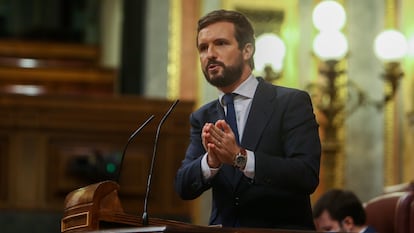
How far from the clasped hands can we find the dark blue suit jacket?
0.32 feet

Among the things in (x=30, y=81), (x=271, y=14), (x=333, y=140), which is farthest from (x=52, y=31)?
(x=333, y=140)

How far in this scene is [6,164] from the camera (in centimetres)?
777

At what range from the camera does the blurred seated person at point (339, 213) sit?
14.8 ft

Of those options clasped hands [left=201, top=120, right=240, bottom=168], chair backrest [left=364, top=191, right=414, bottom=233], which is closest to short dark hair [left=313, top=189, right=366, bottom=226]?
chair backrest [left=364, top=191, right=414, bottom=233]

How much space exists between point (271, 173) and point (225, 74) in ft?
0.93

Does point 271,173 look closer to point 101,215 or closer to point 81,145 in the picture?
point 101,215

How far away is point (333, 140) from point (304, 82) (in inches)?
41.0

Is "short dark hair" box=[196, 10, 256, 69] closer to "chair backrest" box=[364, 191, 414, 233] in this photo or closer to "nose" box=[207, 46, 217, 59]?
"nose" box=[207, 46, 217, 59]

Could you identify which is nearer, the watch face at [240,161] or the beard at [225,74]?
the watch face at [240,161]

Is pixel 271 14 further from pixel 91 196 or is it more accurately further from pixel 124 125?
pixel 91 196

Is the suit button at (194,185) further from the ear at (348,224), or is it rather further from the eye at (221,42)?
the ear at (348,224)

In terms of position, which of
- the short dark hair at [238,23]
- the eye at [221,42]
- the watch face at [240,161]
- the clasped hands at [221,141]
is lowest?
the watch face at [240,161]

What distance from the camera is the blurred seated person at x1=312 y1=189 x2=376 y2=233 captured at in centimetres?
452

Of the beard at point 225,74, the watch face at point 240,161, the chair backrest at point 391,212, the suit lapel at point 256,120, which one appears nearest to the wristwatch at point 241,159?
the watch face at point 240,161
